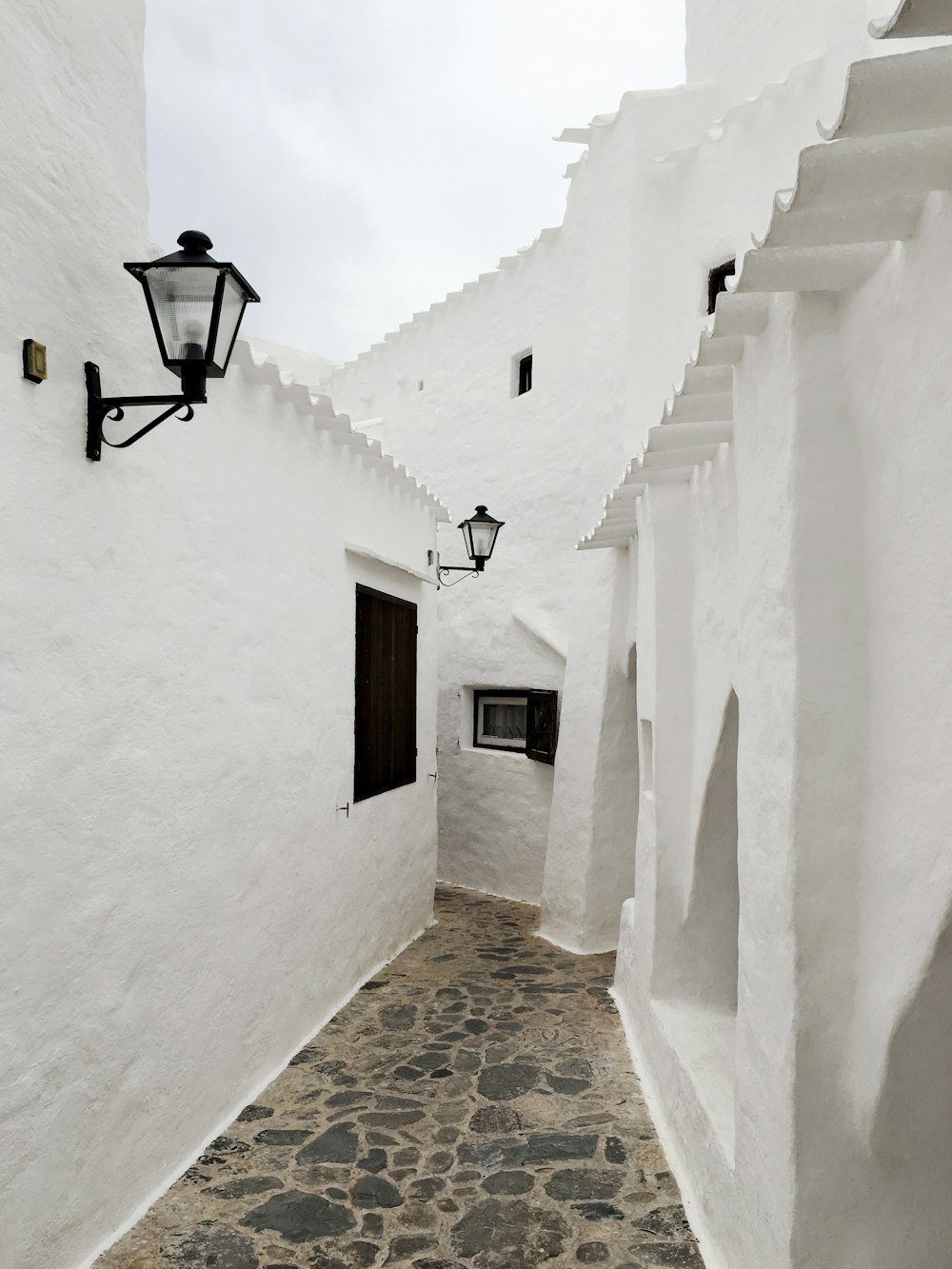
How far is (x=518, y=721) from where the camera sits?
31.2 ft

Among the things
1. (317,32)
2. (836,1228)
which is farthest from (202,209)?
(836,1228)

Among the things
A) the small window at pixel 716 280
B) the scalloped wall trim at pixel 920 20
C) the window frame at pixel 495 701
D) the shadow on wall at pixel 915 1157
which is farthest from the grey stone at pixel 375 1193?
the small window at pixel 716 280

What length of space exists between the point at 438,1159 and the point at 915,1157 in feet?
6.89

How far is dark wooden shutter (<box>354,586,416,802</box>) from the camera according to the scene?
6.08m

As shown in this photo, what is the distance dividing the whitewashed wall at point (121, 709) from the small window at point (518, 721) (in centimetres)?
386

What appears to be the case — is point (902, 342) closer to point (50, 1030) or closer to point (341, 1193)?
point (50, 1030)

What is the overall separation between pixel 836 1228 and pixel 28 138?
4.11 metres

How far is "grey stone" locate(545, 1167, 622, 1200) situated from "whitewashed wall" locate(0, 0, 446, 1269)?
60.6 inches

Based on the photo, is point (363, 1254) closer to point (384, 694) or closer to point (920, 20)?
point (384, 694)

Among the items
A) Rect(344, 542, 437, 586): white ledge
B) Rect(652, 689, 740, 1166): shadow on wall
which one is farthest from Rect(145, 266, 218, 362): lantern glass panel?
Rect(344, 542, 437, 586): white ledge

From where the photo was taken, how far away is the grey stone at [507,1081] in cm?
457

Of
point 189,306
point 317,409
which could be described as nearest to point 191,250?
point 189,306

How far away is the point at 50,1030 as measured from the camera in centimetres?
289

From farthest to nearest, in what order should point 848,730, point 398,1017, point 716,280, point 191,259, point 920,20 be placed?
point 716,280 < point 398,1017 < point 191,259 < point 848,730 < point 920,20
